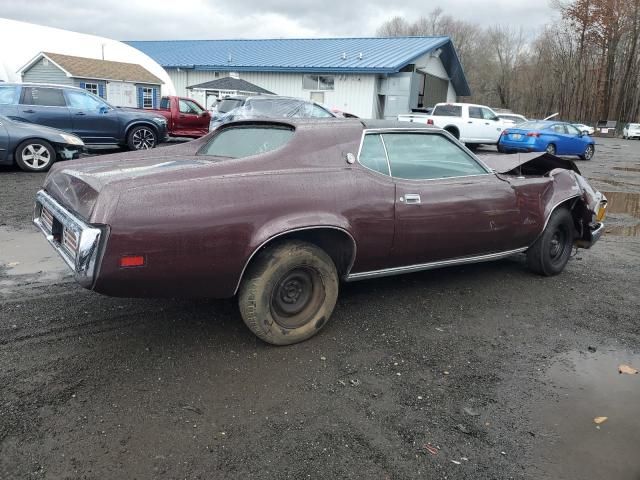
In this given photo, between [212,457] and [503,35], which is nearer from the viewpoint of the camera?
[212,457]

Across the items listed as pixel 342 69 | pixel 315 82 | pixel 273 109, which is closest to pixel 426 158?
pixel 273 109

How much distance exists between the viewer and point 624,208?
9539 mm

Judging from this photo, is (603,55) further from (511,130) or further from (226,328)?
(226,328)

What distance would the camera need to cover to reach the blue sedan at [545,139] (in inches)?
704

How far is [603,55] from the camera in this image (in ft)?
169

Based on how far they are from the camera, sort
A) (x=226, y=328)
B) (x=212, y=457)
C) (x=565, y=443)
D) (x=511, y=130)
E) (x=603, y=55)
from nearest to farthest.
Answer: (x=212, y=457), (x=565, y=443), (x=226, y=328), (x=511, y=130), (x=603, y=55)

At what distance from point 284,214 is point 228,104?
12.8 m

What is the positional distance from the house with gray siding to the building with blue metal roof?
373cm

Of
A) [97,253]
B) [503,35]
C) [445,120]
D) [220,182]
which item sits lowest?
[97,253]

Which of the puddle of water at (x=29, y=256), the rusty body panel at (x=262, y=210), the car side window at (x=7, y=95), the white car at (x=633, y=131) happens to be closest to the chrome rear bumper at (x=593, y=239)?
the rusty body panel at (x=262, y=210)

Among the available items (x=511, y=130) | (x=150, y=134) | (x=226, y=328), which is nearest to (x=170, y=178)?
(x=226, y=328)

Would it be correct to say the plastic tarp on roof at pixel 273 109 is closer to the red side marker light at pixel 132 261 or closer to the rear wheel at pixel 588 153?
the red side marker light at pixel 132 261

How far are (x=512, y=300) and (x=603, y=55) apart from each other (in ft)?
187

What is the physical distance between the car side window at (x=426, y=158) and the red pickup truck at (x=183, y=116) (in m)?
13.8
